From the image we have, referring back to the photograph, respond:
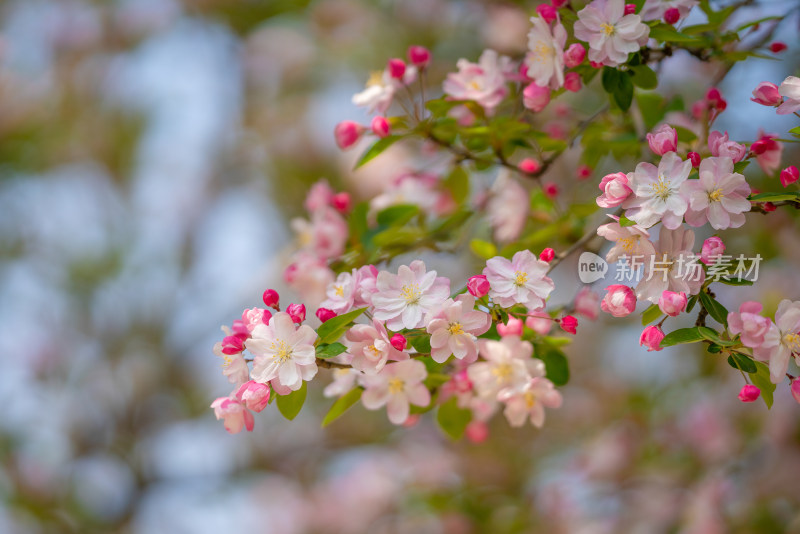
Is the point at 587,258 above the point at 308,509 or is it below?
above

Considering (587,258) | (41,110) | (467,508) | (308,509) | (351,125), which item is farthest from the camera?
(308,509)

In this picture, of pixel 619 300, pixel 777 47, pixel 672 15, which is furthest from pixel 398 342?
pixel 777 47

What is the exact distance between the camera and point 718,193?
736mm

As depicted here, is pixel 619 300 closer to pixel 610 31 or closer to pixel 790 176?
pixel 790 176

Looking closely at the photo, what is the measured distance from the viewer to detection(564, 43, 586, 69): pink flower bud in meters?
0.88

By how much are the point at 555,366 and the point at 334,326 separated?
1.16 feet

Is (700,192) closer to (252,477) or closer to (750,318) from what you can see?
(750,318)

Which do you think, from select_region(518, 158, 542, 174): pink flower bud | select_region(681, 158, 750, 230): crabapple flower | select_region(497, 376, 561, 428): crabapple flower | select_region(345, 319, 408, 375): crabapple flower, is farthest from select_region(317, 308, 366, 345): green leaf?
select_region(518, 158, 542, 174): pink flower bud

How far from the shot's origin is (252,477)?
275 centimetres

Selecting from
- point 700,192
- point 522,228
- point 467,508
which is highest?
point 700,192

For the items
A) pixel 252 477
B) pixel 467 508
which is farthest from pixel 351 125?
pixel 252 477

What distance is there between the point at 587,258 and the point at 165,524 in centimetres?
254

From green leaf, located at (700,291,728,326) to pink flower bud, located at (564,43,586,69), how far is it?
0.34 metres

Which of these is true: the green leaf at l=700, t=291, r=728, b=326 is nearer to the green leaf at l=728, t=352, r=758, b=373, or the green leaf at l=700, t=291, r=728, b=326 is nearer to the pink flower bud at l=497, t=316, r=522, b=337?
the green leaf at l=728, t=352, r=758, b=373
